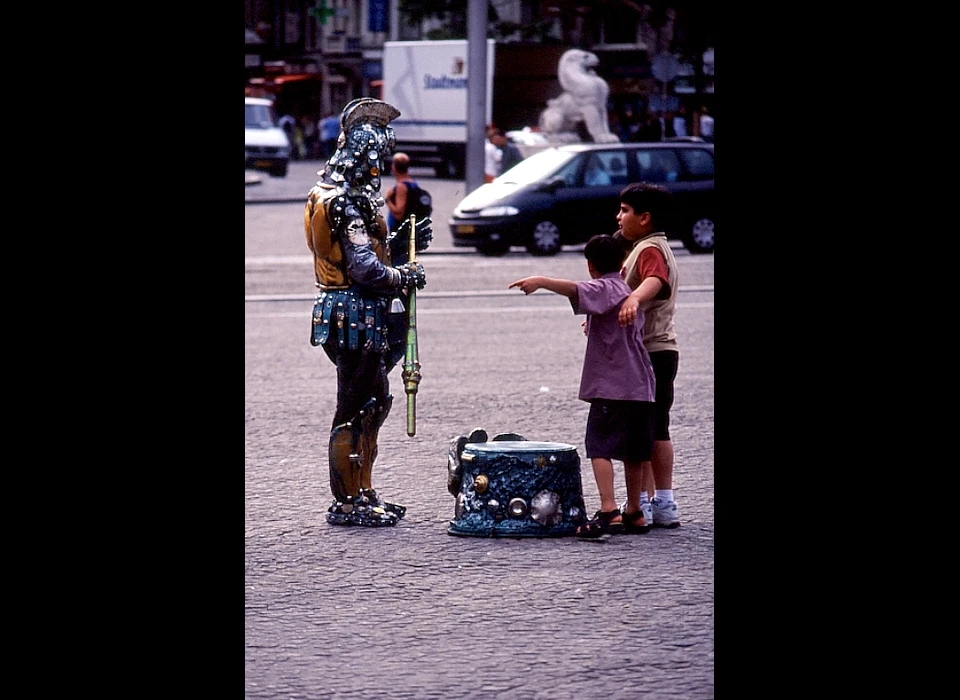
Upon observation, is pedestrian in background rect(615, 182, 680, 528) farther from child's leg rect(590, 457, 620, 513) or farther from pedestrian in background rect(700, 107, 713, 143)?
pedestrian in background rect(700, 107, 713, 143)

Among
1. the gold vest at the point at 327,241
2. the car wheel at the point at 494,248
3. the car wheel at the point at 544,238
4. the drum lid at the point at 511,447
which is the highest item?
the gold vest at the point at 327,241

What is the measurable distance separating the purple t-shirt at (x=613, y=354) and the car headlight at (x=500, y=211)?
49.3 feet

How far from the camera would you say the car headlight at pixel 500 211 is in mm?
22172

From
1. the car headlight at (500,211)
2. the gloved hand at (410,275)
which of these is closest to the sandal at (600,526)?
the gloved hand at (410,275)

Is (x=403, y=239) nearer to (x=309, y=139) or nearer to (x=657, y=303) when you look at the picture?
(x=657, y=303)

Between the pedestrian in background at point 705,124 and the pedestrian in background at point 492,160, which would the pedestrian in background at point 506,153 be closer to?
the pedestrian in background at point 492,160

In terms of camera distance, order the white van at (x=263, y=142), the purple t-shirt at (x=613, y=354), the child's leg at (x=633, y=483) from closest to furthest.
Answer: the purple t-shirt at (x=613, y=354)
the child's leg at (x=633, y=483)
the white van at (x=263, y=142)

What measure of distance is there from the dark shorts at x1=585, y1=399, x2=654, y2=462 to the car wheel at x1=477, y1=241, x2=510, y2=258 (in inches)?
600

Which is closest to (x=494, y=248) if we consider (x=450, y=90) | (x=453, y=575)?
(x=453, y=575)

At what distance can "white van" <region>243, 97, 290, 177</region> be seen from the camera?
141 ft

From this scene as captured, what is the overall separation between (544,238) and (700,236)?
83.2 inches

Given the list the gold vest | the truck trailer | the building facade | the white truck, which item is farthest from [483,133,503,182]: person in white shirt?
the building facade
